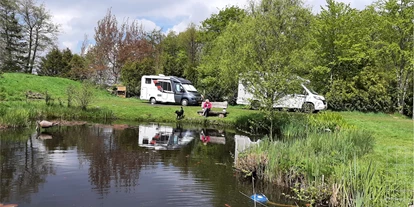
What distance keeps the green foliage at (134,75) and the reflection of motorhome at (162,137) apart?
13.8 meters

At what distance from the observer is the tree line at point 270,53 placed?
12.8 m

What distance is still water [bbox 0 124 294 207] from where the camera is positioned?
241 inches

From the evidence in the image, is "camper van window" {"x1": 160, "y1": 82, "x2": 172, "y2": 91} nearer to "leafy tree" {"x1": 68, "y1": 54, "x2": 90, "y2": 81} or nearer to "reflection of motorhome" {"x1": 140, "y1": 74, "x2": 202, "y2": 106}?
"reflection of motorhome" {"x1": 140, "y1": 74, "x2": 202, "y2": 106}

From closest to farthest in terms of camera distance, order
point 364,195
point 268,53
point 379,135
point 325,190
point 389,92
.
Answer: point 364,195 < point 325,190 < point 268,53 < point 379,135 < point 389,92

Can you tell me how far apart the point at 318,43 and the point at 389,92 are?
679 cm

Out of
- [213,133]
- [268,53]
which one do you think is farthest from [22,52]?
[268,53]


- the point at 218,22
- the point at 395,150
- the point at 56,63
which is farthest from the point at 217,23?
the point at 395,150

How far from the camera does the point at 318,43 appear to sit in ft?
83.3

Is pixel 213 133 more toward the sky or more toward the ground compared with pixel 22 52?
more toward the ground

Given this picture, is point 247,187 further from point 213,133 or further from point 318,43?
point 318,43

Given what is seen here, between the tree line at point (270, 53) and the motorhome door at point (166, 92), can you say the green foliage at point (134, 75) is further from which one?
the motorhome door at point (166, 92)

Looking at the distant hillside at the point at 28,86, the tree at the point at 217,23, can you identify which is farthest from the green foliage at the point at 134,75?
the tree at the point at 217,23

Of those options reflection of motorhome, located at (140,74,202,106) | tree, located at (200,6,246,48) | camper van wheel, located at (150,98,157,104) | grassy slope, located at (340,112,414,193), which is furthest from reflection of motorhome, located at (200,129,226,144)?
tree, located at (200,6,246,48)

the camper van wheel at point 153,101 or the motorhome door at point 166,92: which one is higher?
the motorhome door at point 166,92
